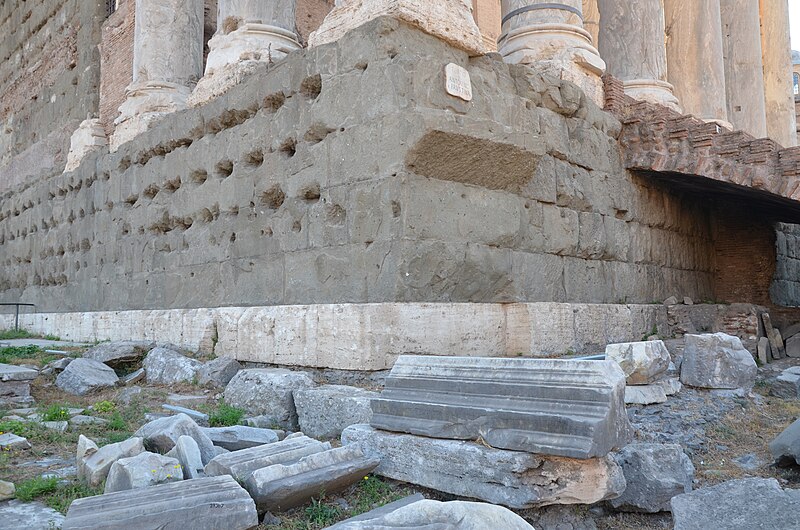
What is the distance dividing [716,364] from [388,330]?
2.40 metres

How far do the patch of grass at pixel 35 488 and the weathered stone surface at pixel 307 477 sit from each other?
37.0 inches

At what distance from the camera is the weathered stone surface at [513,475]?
254 cm

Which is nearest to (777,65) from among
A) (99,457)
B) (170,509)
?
(99,457)

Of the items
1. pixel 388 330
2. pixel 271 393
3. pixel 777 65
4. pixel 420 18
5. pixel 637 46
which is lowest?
pixel 271 393

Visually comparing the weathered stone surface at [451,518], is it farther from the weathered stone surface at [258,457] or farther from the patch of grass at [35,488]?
the patch of grass at [35,488]

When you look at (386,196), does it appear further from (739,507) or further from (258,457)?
(739,507)

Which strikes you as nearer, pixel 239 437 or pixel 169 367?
pixel 239 437

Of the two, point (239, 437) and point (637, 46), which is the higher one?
point (637, 46)

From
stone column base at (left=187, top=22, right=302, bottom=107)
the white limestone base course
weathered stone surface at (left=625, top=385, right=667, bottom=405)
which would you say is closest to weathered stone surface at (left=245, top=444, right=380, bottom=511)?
the white limestone base course

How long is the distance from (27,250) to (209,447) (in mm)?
9469

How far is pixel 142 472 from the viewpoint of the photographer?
2590 mm

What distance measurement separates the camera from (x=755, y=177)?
21.4ft

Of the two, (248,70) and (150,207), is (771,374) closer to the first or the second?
(248,70)

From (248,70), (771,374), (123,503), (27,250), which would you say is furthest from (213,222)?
(27,250)
